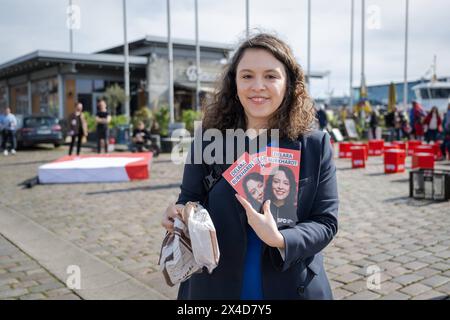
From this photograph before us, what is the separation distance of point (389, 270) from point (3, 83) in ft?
144

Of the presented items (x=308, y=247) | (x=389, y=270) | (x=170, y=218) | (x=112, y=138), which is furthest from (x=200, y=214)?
(x=112, y=138)

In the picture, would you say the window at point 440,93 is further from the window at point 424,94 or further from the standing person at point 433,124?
the standing person at point 433,124

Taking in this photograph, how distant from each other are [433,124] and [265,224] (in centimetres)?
1811

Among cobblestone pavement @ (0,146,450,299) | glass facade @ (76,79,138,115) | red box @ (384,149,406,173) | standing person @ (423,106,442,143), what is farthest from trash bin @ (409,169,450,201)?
glass facade @ (76,79,138,115)

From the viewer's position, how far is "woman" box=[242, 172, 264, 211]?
1.63 meters

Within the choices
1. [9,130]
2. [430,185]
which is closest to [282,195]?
[430,185]

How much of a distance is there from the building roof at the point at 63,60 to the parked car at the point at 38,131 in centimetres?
746

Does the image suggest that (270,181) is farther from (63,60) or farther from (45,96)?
(45,96)

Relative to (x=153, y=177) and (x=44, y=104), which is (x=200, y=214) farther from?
(x=44, y=104)

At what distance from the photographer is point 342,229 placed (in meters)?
5.93

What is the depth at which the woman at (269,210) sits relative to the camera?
169 centimetres
